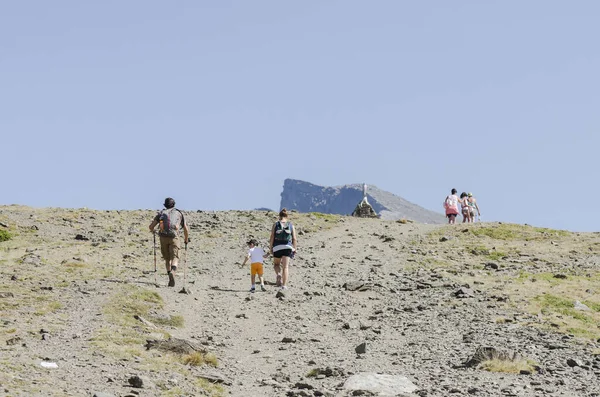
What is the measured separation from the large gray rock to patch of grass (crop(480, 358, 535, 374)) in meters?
2.00

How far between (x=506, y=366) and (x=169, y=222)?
13.2 metres

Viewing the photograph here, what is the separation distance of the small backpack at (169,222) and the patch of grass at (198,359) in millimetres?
10165

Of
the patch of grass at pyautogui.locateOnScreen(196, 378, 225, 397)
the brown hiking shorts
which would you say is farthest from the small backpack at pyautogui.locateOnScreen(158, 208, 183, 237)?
the patch of grass at pyautogui.locateOnScreen(196, 378, 225, 397)

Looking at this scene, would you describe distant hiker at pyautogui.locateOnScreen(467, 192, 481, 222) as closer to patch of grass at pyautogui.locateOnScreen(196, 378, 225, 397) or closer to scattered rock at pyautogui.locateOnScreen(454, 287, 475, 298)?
scattered rock at pyautogui.locateOnScreen(454, 287, 475, 298)

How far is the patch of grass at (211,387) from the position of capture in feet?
44.8

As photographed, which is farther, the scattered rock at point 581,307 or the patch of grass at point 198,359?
the scattered rock at point 581,307

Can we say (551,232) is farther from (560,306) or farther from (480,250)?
(560,306)

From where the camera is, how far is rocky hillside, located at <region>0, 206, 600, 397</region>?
1427 centimetres

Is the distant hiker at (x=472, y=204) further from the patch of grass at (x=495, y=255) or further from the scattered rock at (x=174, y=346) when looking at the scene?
the scattered rock at (x=174, y=346)

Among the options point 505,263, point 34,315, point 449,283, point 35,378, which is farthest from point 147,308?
point 505,263

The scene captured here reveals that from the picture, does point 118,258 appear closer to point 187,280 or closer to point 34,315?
point 187,280

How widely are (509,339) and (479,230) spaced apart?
86.7ft

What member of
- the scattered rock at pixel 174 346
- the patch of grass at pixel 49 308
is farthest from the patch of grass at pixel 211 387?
the patch of grass at pixel 49 308

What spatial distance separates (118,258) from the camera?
33625mm
